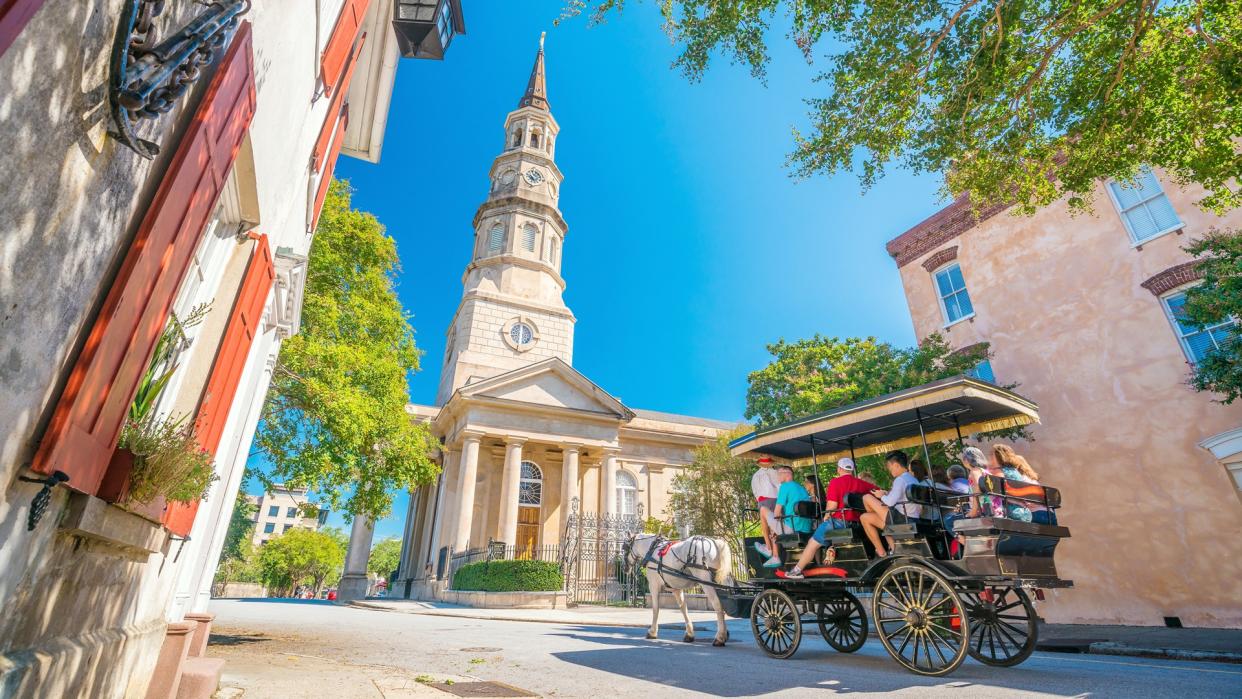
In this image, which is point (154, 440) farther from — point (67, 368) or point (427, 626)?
point (427, 626)

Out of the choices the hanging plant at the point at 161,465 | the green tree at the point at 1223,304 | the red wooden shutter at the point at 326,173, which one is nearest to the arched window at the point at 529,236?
the red wooden shutter at the point at 326,173

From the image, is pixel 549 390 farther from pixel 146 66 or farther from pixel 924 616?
pixel 146 66

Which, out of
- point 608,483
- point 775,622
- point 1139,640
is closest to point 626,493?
point 608,483

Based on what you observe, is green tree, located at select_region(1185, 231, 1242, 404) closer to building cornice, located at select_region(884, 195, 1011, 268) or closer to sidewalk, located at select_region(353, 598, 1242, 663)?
sidewalk, located at select_region(353, 598, 1242, 663)

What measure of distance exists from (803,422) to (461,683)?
500 centimetres

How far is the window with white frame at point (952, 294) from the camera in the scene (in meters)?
17.7

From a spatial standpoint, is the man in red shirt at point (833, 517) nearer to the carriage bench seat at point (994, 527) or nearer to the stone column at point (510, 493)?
the carriage bench seat at point (994, 527)

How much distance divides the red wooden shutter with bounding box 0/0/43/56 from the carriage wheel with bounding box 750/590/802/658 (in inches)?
288

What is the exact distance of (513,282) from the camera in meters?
34.3

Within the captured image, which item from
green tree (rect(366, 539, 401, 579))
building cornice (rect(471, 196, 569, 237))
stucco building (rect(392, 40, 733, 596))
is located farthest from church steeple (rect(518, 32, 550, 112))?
green tree (rect(366, 539, 401, 579))

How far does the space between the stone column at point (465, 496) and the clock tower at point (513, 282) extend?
255 inches

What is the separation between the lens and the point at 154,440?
2.92m

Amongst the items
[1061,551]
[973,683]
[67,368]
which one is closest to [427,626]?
[973,683]

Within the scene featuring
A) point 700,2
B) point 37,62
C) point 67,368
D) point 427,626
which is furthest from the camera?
point 427,626
